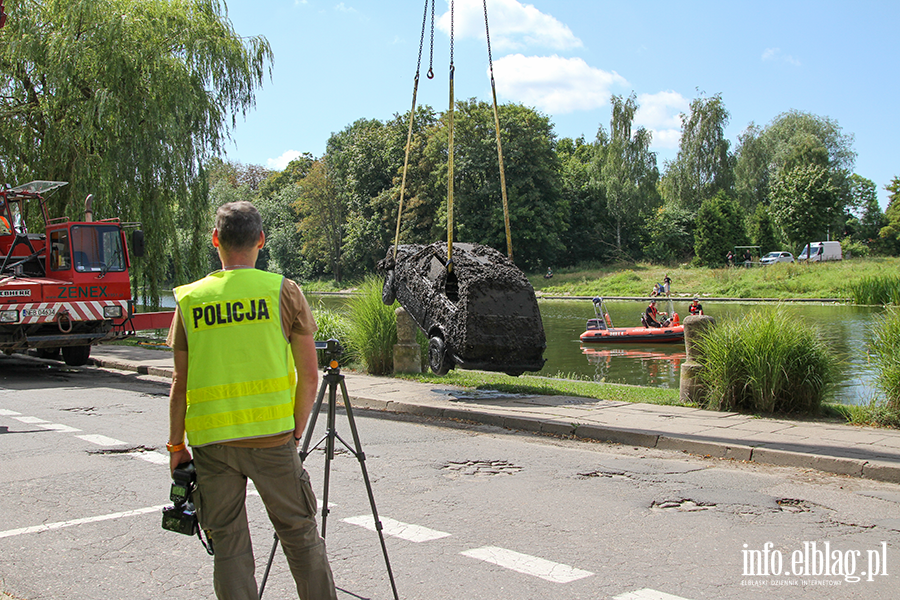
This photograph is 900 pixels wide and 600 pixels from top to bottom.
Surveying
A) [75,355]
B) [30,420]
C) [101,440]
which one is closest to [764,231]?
[75,355]

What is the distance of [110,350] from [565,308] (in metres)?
31.1

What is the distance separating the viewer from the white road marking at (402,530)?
5.07 meters

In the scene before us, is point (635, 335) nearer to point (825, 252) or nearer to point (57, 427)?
point (57, 427)

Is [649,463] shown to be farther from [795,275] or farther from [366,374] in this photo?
[795,275]

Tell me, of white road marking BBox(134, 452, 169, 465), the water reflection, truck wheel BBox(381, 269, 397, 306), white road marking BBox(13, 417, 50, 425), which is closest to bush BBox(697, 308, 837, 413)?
truck wheel BBox(381, 269, 397, 306)

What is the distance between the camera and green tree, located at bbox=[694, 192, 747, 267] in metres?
63.5

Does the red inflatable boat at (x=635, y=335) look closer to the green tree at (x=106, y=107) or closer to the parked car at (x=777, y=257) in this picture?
the green tree at (x=106, y=107)

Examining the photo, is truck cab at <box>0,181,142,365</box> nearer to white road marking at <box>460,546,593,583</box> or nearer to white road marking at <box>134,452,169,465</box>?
white road marking at <box>134,452,169,465</box>

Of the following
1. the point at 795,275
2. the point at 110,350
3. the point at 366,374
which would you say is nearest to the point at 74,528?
the point at 366,374

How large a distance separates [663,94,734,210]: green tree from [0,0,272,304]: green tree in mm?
60098

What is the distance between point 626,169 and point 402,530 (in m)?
70.9

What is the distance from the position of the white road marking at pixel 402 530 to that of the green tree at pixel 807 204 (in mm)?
64150

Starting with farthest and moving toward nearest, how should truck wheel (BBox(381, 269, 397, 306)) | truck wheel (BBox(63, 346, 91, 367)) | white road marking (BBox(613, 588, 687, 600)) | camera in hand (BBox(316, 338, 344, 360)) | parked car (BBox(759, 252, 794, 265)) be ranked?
parked car (BBox(759, 252, 794, 265))
truck wheel (BBox(63, 346, 91, 367))
truck wheel (BBox(381, 269, 397, 306))
camera in hand (BBox(316, 338, 344, 360))
white road marking (BBox(613, 588, 687, 600))

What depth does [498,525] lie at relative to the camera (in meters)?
5.35
